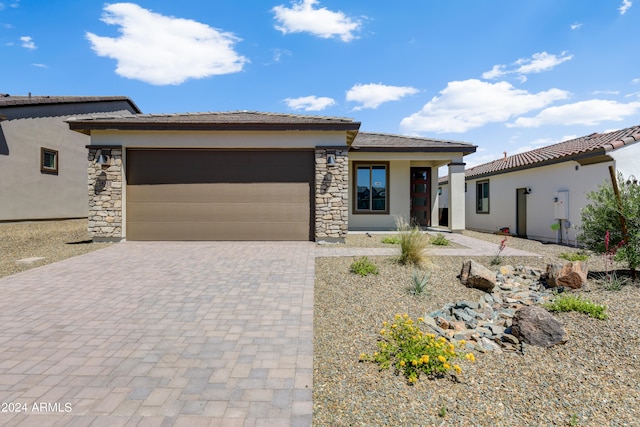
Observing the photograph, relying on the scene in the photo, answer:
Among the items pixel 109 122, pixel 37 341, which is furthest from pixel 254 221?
pixel 37 341

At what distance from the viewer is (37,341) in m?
3.71

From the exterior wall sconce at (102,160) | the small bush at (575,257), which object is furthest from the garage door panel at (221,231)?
the small bush at (575,257)

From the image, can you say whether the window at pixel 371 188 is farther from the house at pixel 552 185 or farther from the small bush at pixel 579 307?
the small bush at pixel 579 307

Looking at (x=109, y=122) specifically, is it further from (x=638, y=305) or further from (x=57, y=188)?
(x=638, y=305)

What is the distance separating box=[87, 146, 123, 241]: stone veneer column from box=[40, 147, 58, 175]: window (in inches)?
270

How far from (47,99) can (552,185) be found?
21.1 meters

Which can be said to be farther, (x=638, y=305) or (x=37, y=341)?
(x=638, y=305)

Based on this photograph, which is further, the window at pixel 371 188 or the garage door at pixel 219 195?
the window at pixel 371 188

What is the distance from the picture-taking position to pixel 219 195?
10.3 m

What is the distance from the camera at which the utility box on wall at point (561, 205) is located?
11070 millimetres

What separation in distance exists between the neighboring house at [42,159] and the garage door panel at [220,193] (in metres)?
6.62

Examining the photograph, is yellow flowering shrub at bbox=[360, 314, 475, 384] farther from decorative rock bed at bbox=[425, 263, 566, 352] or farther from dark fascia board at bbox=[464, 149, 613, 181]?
dark fascia board at bbox=[464, 149, 613, 181]

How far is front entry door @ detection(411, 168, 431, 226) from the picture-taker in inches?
592

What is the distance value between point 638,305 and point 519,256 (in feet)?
10.7
